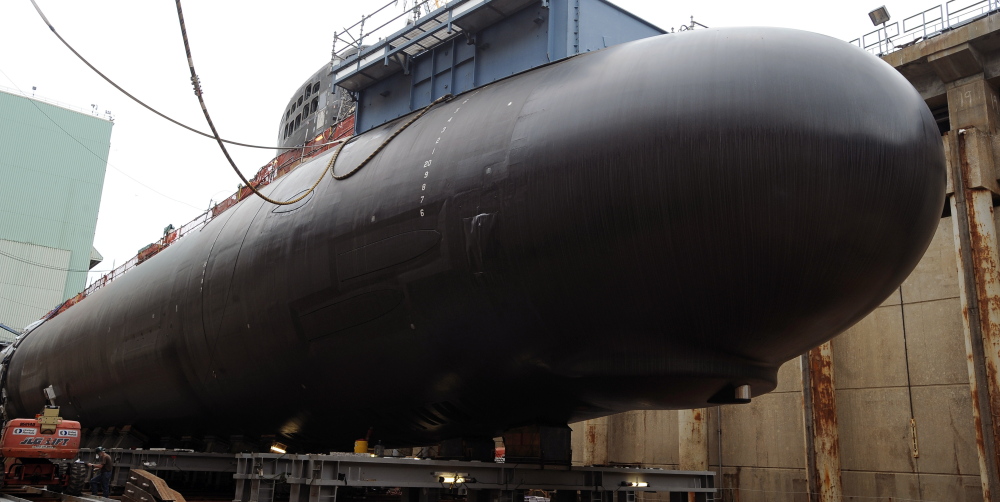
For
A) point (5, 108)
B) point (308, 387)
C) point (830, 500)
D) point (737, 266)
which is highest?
point (5, 108)

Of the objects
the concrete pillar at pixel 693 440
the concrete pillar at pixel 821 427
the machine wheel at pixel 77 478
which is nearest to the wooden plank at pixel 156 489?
the machine wheel at pixel 77 478

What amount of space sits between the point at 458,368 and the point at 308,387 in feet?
7.83

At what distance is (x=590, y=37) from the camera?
8.34 m

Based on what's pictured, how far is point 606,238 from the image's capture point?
19.6 ft

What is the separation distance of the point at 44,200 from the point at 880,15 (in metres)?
48.3

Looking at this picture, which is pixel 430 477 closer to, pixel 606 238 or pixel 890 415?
pixel 606 238

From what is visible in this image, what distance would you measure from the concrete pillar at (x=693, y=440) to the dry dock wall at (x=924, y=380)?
0.04 meters

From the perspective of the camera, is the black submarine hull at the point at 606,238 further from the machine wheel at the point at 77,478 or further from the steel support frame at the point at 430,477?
the machine wheel at the point at 77,478

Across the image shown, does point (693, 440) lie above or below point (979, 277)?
below

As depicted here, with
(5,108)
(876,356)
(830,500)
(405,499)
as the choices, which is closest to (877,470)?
(830,500)

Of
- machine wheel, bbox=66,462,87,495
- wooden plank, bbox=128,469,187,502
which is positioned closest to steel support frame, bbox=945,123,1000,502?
wooden plank, bbox=128,469,187,502

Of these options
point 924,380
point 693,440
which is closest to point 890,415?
point 924,380

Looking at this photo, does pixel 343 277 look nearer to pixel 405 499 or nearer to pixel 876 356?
pixel 405 499

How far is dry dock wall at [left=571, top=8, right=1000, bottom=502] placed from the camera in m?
12.4
